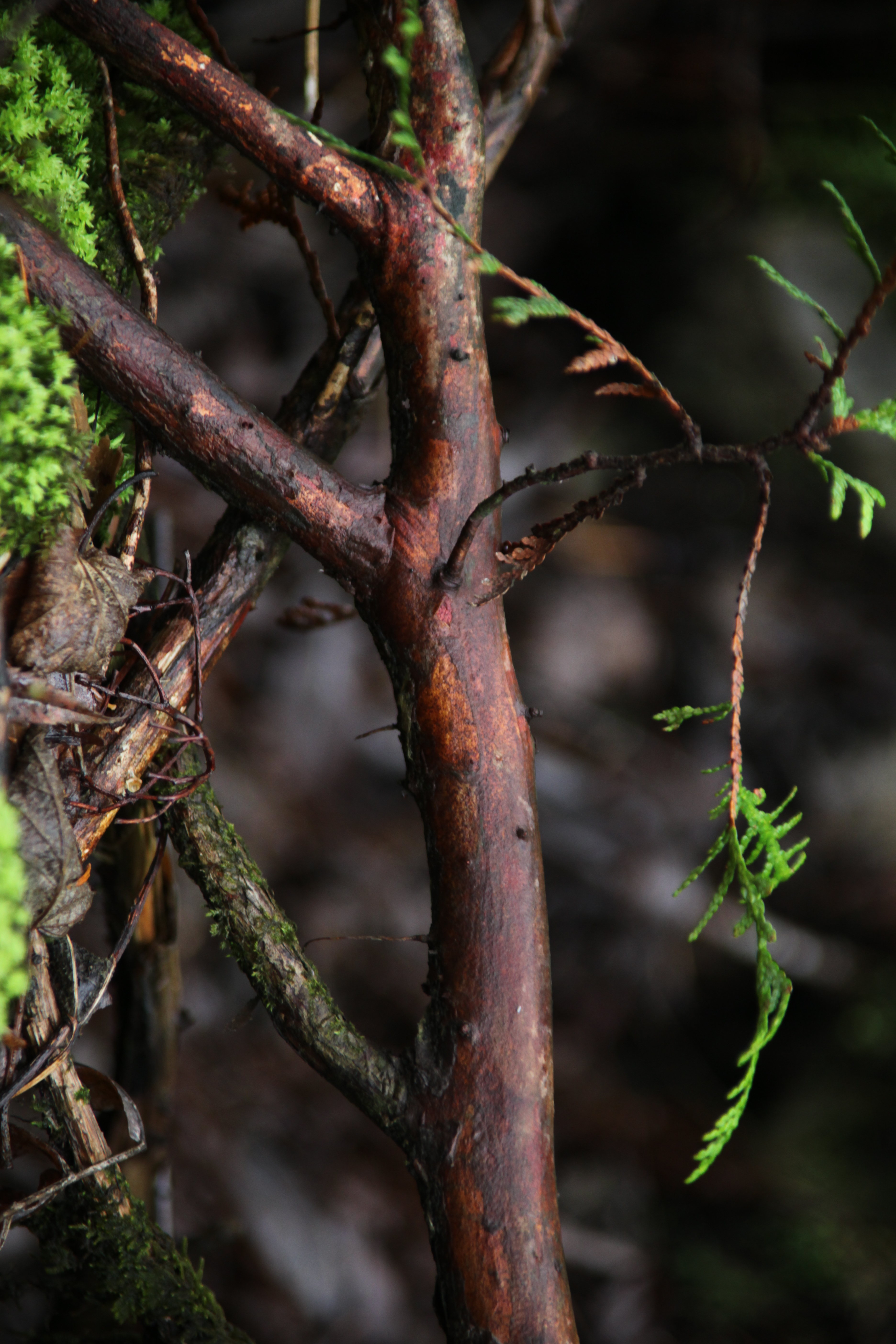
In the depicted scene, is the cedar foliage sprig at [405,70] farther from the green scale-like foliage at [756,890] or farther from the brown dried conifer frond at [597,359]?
the green scale-like foliage at [756,890]

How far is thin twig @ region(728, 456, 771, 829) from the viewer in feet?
2.01

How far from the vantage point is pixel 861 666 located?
1.90m

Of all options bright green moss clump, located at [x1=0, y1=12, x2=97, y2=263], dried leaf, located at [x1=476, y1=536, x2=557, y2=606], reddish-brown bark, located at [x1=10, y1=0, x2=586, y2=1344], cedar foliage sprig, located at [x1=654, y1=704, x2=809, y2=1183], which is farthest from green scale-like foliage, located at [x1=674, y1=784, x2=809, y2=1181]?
bright green moss clump, located at [x1=0, y1=12, x2=97, y2=263]

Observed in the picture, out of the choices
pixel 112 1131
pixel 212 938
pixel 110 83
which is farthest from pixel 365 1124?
pixel 110 83

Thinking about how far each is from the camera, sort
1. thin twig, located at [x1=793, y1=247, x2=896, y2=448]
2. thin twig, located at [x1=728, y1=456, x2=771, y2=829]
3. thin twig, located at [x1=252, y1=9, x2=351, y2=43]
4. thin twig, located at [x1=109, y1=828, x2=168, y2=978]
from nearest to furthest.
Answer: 1. thin twig, located at [x1=793, y1=247, x2=896, y2=448]
2. thin twig, located at [x1=728, y1=456, x2=771, y2=829]
3. thin twig, located at [x1=109, y1=828, x2=168, y2=978]
4. thin twig, located at [x1=252, y1=9, x2=351, y2=43]

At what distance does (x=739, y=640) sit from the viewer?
0.68m

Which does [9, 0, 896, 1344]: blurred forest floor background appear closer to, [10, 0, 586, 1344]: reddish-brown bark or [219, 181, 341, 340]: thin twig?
[219, 181, 341, 340]: thin twig

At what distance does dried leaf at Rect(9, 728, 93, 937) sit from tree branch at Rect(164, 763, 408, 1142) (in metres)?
0.16

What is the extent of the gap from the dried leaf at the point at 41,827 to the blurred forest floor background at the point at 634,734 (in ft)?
3.42

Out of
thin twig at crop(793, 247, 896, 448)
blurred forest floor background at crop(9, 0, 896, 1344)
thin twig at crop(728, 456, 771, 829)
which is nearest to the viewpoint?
thin twig at crop(793, 247, 896, 448)

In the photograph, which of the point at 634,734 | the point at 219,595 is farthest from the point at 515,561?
the point at 634,734

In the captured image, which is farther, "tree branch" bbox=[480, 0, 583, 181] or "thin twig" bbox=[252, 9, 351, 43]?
"tree branch" bbox=[480, 0, 583, 181]

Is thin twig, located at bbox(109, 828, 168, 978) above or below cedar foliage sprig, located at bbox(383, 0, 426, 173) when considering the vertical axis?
below

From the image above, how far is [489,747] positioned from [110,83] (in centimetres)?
69
